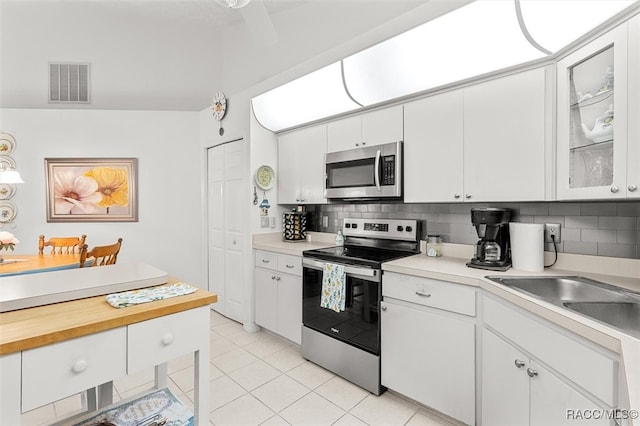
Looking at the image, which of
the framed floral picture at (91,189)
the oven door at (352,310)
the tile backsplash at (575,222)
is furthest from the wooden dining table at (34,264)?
the tile backsplash at (575,222)

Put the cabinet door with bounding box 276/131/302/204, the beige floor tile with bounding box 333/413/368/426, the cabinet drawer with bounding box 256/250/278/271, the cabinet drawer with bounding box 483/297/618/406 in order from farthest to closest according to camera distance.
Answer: the cabinet door with bounding box 276/131/302/204
the cabinet drawer with bounding box 256/250/278/271
the beige floor tile with bounding box 333/413/368/426
the cabinet drawer with bounding box 483/297/618/406

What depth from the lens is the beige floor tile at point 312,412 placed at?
1865 mm

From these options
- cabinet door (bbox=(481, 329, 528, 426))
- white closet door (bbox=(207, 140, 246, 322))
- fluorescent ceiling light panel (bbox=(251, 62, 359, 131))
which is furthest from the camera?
white closet door (bbox=(207, 140, 246, 322))

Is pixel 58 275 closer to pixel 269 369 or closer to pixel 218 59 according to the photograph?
pixel 269 369

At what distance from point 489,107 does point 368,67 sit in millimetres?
855

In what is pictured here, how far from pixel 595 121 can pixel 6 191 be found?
559 cm

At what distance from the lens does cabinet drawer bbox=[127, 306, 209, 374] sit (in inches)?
42.8

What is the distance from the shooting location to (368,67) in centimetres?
218

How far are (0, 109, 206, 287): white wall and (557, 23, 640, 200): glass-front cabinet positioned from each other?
3.82 m

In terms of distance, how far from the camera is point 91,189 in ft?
12.7

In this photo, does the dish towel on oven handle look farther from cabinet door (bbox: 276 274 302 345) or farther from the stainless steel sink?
the stainless steel sink

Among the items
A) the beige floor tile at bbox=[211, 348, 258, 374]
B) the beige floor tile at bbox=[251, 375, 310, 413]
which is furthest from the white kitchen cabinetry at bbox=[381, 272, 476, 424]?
the beige floor tile at bbox=[211, 348, 258, 374]

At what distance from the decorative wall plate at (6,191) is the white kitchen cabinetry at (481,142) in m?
4.60

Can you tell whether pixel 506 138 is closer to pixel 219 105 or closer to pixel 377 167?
pixel 377 167
